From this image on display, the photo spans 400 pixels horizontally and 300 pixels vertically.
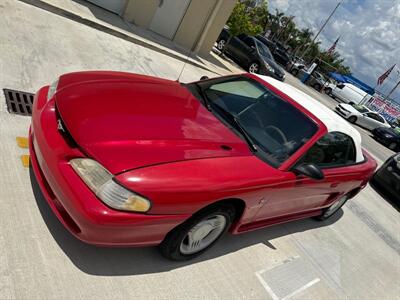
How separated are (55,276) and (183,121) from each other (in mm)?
1652

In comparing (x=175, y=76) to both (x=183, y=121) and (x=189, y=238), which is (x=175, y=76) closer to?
(x=183, y=121)

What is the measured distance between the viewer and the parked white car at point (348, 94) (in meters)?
31.5

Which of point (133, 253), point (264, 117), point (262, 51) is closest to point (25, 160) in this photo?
point (133, 253)

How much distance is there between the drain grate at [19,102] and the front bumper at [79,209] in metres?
1.44

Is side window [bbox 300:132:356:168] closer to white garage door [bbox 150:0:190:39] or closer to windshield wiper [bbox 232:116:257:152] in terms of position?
windshield wiper [bbox 232:116:257:152]

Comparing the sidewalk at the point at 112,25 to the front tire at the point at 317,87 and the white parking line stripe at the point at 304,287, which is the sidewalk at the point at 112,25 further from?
the front tire at the point at 317,87

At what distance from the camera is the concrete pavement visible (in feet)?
8.48

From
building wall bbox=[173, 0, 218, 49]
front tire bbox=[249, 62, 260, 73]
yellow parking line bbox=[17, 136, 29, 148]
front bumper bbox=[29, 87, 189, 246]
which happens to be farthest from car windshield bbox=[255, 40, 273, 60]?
front bumper bbox=[29, 87, 189, 246]

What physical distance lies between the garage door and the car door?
8566 mm

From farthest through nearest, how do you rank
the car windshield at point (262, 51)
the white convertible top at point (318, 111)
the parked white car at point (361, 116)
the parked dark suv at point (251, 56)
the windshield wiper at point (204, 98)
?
the parked white car at point (361, 116), the car windshield at point (262, 51), the parked dark suv at point (251, 56), the white convertible top at point (318, 111), the windshield wiper at point (204, 98)

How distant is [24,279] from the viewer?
2391 mm

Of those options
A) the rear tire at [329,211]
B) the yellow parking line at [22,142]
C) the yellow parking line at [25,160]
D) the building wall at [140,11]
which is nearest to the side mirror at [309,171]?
the rear tire at [329,211]

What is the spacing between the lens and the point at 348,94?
31.7 meters

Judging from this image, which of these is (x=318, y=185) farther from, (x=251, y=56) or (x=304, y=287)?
(x=251, y=56)
